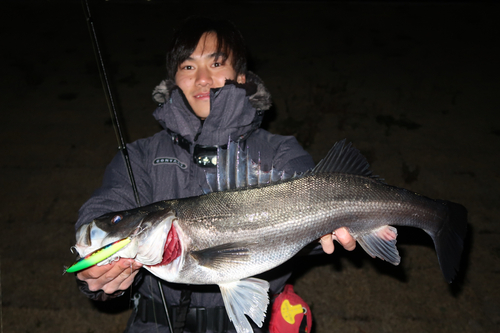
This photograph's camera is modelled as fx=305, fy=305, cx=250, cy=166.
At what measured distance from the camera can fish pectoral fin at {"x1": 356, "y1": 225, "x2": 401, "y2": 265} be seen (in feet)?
6.55

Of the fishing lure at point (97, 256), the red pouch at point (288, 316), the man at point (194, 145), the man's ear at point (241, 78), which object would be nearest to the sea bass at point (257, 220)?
the fishing lure at point (97, 256)

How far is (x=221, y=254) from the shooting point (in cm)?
181

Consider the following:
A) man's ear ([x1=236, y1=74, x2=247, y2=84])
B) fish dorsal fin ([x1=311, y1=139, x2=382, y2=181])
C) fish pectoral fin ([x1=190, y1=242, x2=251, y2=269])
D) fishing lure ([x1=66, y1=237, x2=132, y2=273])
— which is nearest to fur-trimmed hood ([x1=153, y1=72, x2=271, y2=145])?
man's ear ([x1=236, y1=74, x2=247, y2=84])

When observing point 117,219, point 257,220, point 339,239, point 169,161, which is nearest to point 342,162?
point 339,239

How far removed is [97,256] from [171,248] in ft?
1.30

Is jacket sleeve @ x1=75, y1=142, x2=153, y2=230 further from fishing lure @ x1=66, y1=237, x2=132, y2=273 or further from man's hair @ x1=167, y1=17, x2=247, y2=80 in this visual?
man's hair @ x1=167, y1=17, x2=247, y2=80

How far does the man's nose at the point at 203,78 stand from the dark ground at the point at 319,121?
255 centimetres

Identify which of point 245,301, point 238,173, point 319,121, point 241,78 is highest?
point 241,78

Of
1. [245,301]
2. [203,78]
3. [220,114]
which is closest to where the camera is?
[245,301]

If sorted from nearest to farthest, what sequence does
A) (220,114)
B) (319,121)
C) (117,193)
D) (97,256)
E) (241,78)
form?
(97,256) → (117,193) → (220,114) → (241,78) → (319,121)

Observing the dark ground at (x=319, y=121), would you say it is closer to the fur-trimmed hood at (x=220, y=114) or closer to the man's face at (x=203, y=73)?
the fur-trimmed hood at (x=220, y=114)

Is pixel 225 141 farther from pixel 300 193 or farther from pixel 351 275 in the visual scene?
pixel 351 275

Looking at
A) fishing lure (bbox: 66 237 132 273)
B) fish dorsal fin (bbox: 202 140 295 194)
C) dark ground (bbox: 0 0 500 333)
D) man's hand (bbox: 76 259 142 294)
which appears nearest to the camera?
fishing lure (bbox: 66 237 132 273)

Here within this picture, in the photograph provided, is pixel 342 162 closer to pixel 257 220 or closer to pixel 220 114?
pixel 257 220
